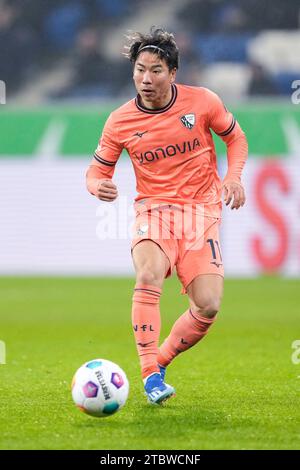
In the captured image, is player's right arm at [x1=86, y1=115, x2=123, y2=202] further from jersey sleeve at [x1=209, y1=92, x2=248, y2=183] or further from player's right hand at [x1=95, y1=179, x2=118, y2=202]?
jersey sleeve at [x1=209, y1=92, x2=248, y2=183]

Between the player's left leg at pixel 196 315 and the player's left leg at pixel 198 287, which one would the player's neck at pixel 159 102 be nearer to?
the player's left leg at pixel 198 287

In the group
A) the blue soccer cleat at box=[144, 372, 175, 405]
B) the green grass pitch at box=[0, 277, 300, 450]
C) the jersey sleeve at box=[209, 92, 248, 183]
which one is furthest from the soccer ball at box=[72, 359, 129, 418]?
the jersey sleeve at box=[209, 92, 248, 183]

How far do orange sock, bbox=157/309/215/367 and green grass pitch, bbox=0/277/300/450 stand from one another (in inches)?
10.8

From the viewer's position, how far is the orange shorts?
5906 millimetres

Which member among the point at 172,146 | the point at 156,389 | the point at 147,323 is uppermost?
the point at 172,146

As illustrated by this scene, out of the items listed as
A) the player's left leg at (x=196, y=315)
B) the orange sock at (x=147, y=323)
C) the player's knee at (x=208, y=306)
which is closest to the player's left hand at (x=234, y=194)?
the player's left leg at (x=196, y=315)

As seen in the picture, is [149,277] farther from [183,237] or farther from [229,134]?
[229,134]

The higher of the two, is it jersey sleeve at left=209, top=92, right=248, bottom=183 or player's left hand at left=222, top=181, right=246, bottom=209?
jersey sleeve at left=209, top=92, right=248, bottom=183

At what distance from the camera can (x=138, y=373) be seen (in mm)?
7152

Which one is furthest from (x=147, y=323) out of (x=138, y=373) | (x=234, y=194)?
(x=138, y=373)

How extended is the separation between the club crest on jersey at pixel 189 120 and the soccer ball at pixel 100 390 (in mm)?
1724

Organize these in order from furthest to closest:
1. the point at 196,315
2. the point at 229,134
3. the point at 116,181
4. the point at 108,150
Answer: the point at 116,181
the point at 229,134
the point at 108,150
the point at 196,315

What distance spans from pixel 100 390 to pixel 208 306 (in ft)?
3.60

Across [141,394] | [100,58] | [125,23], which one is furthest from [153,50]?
[125,23]
